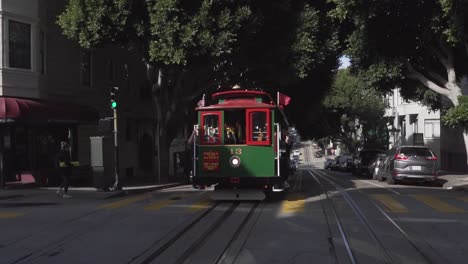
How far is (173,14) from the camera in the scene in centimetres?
2003

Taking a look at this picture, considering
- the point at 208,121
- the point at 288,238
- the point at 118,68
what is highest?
the point at 118,68

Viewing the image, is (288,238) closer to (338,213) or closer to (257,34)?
(338,213)

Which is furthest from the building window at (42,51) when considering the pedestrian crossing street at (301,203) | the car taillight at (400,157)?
the car taillight at (400,157)

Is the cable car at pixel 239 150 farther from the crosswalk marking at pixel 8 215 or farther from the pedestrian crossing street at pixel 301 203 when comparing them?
the crosswalk marking at pixel 8 215

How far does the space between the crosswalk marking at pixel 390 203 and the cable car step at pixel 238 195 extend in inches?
126

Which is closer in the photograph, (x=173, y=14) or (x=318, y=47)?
(x=173, y=14)

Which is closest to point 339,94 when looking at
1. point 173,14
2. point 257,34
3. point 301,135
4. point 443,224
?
point 301,135

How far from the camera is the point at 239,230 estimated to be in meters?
10.7

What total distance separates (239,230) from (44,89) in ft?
47.8

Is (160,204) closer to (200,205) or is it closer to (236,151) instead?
(200,205)

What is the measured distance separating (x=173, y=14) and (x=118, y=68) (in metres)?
10.4

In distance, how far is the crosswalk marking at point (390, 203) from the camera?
13.4m

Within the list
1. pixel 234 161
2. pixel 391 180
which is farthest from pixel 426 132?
pixel 234 161

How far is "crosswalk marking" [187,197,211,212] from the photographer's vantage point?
14.1 meters
